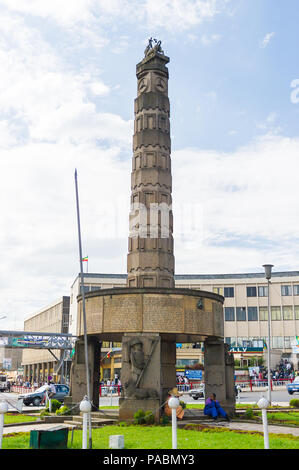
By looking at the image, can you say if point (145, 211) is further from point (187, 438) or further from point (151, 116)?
point (187, 438)

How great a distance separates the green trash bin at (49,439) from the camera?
10.6 metres

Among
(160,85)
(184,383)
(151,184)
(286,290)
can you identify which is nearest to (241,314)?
(286,290)

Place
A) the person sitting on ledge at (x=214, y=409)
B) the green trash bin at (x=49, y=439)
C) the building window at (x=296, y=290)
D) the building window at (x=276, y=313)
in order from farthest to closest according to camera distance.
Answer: the building window at (x=276, y=313), the building window at (x=296, y=290), the person sitting on ledge at (x=214, y=409), the green trash bin at (x=49, y=439)

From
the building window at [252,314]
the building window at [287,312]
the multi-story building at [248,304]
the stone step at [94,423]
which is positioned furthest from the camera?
the building window at [252,314]

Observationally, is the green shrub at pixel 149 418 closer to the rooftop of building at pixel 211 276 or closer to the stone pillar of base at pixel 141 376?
the stone pillar of base at pixel 141 376

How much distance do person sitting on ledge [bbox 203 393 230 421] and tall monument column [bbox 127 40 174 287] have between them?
488 cm

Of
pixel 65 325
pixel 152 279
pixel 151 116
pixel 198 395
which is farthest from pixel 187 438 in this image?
pixel 65 325

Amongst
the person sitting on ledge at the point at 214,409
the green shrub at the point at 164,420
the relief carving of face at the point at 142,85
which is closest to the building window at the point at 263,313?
the relief carving of face at the point at 142,85

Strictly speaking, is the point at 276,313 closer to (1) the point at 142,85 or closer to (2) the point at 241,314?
(2) the point at 241,314

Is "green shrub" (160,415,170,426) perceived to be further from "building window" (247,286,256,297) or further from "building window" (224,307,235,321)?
"building window" (247,286,256,297)

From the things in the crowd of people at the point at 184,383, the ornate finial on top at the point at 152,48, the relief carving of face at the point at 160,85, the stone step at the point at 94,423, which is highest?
the ornate finial on top at the point at 152,48

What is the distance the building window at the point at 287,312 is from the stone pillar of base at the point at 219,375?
194ft

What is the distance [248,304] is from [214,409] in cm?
6184
